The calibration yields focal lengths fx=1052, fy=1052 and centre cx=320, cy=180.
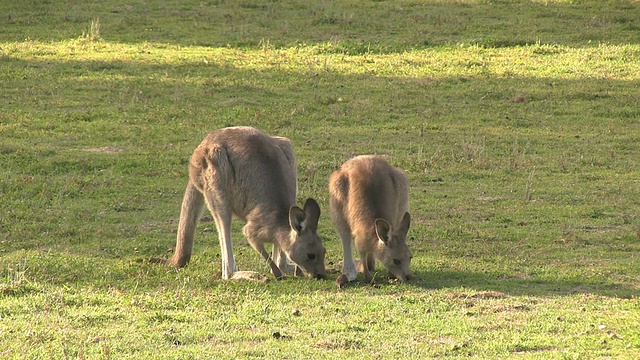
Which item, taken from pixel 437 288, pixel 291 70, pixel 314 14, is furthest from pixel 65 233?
pixel 314 14

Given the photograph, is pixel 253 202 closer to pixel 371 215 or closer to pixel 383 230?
pixel 371 215

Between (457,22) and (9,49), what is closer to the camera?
(9,49)

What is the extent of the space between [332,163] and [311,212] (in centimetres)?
447

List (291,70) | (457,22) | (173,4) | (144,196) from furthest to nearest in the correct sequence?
(173,4) < (457,22) < (291,70) < (144,196)

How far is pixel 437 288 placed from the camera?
825 cm

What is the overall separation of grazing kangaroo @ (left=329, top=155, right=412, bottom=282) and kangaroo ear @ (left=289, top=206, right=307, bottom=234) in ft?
1.53

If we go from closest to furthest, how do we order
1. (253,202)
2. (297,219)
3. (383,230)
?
(383,230) → (297,219) → (253,202)

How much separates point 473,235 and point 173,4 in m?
13.7

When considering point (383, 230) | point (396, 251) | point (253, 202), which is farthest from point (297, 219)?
point (396, 251)

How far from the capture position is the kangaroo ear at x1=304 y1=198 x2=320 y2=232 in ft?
27.6

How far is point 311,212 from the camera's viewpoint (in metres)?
8.44

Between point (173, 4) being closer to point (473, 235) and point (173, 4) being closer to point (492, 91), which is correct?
point (492, 91)

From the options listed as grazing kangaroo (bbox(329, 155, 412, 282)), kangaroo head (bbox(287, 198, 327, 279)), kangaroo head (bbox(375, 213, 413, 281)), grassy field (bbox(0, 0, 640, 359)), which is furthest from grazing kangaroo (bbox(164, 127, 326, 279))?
kangaroo head (bbox(375, 213, 413, 281))

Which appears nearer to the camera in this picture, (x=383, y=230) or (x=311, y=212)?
(x=383, y=230)
